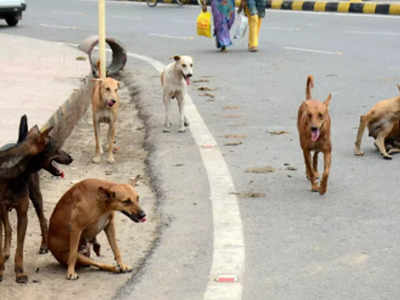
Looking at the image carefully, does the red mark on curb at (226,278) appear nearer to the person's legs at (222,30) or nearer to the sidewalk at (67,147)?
the sidewalk at (67,147)

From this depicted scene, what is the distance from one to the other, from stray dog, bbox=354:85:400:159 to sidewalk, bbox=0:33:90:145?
311 centimetres

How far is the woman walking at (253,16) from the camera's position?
18125 millimetres

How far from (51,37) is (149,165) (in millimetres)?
13517

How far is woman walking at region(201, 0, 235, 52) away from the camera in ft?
60.2

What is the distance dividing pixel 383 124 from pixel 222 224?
9.07 ft

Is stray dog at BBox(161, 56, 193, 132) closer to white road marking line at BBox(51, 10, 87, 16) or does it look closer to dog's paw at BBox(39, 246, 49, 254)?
dog's paw at BBox(39, 246, 49, 254)

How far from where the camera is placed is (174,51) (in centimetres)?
1800

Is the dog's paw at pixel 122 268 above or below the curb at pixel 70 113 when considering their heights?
above

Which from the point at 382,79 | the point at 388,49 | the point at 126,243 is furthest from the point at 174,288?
the point at 388,49

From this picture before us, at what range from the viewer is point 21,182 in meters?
5.51

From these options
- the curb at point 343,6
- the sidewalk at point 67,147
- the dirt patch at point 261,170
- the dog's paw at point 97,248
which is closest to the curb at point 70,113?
the sidewalk at point 67,147

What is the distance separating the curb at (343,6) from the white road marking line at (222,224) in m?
17.4

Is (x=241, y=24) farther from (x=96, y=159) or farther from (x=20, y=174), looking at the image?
(x=20, y=174)

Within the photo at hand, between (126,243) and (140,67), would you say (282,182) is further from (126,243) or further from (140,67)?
(140,67)
